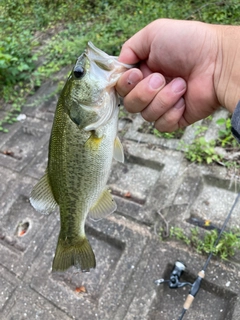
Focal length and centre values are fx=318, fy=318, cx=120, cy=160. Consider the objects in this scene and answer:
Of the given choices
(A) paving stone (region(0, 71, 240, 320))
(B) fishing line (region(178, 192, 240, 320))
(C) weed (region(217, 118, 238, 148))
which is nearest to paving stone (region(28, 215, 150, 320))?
(A) paving stone (region(0, 71, 240, 320))

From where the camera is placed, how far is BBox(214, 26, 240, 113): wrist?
1.69 m

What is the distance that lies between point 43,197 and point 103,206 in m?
0.35

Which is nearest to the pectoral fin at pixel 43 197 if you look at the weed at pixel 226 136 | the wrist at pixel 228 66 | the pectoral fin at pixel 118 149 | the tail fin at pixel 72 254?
the tail fin at pixel 72 254

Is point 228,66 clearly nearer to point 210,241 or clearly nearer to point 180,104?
point 180,104

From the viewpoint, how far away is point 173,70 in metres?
1.82

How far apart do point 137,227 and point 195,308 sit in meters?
0.76

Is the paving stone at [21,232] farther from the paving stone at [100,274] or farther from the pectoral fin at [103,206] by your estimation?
the pectoral fin at [103,206]

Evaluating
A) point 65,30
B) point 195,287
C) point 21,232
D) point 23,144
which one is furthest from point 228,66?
point 65,30

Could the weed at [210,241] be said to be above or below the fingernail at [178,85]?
below

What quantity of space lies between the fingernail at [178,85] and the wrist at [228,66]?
0.71 ft

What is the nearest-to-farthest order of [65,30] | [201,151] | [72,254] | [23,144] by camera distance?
[72,254]
[201,151]
[23,144]
[65,30]

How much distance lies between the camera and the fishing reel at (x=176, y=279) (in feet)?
7.62

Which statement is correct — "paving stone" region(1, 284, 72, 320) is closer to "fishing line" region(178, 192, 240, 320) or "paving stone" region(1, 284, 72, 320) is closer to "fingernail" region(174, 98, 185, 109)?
"fishing line" region(178, 192, 240, 320)

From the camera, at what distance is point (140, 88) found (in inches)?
65.1
